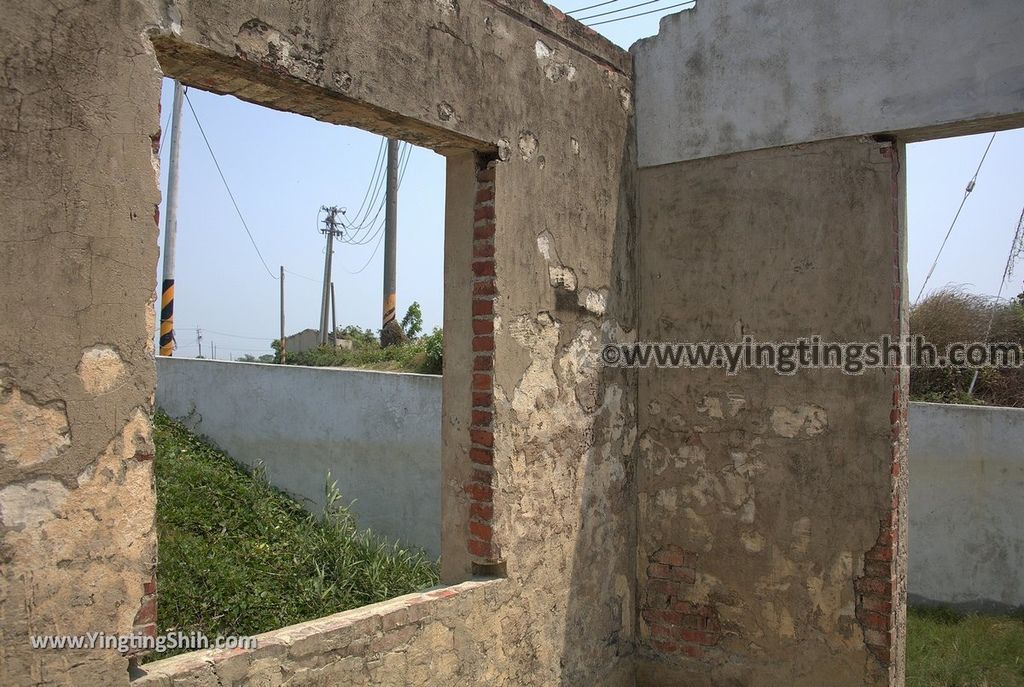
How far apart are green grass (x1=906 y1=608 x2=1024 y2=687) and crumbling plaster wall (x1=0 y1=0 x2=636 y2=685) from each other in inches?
72.0

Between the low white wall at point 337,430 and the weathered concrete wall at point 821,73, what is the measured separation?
333cm

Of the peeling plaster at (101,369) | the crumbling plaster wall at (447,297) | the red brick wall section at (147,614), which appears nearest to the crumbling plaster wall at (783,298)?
the crumbling plaster wall at (447,297)

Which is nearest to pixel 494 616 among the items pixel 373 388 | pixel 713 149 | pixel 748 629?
pixel 748 629

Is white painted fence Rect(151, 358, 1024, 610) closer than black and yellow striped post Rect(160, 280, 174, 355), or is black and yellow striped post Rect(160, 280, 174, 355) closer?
white painted fence Rect(151, 358, 1024, 610)

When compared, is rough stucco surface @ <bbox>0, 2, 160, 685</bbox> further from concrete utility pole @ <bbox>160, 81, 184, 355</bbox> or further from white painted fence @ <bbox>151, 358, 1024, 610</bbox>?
concrete utility pole @ <bbox>160, 81, 184, 355</bbox>

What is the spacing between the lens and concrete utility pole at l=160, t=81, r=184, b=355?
10812mm

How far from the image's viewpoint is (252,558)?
5379 millimetres

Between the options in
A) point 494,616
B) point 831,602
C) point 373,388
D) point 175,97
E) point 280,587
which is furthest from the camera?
point 175,97

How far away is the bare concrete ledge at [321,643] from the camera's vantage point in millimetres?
2141

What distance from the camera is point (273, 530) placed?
5988 millimetres

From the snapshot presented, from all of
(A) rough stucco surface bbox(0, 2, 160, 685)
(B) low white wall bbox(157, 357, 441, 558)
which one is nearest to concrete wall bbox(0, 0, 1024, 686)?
(A) rough stucco surface bbox(0, 2, 160, 685)

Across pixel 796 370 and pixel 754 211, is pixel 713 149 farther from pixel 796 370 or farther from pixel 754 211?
pixel 796 370

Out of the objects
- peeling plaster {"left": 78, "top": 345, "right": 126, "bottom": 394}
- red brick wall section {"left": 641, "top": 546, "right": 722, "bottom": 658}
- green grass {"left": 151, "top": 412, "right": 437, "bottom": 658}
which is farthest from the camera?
green grass {"left": 151, "top": 412, "right": 437, "bottom": 658}

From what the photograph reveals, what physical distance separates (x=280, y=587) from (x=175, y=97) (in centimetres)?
1018
